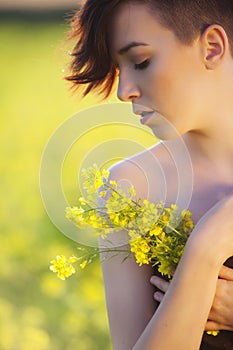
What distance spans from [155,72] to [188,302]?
2.15 feet

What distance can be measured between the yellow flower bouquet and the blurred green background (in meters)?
0.56

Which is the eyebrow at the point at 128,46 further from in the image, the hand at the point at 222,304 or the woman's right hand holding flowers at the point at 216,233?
the hand at the point at 222,304

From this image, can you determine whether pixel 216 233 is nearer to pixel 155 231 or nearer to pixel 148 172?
pixel 155 231

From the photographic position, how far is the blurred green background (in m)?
5.66

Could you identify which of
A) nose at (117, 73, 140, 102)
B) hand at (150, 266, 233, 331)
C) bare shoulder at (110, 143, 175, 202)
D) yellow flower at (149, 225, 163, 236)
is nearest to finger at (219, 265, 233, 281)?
hand at (150, 266, 233, 331)

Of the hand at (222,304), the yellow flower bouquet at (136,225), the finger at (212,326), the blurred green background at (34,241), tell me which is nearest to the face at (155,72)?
the yellow flower bouquet at (136,225)

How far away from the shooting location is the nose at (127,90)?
3.14 m

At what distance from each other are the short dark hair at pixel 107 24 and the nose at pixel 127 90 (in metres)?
0.14

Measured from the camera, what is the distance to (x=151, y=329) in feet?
10.2

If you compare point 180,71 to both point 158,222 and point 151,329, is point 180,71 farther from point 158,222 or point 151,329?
point 151,329

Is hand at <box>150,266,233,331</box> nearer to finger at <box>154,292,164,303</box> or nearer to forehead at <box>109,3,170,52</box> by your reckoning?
finger at <box>154,292,164,303</box>

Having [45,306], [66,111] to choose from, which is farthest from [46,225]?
[66,111]

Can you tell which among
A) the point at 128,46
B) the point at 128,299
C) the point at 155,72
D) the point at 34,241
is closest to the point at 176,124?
the point at 155,72

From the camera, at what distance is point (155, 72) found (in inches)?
124
